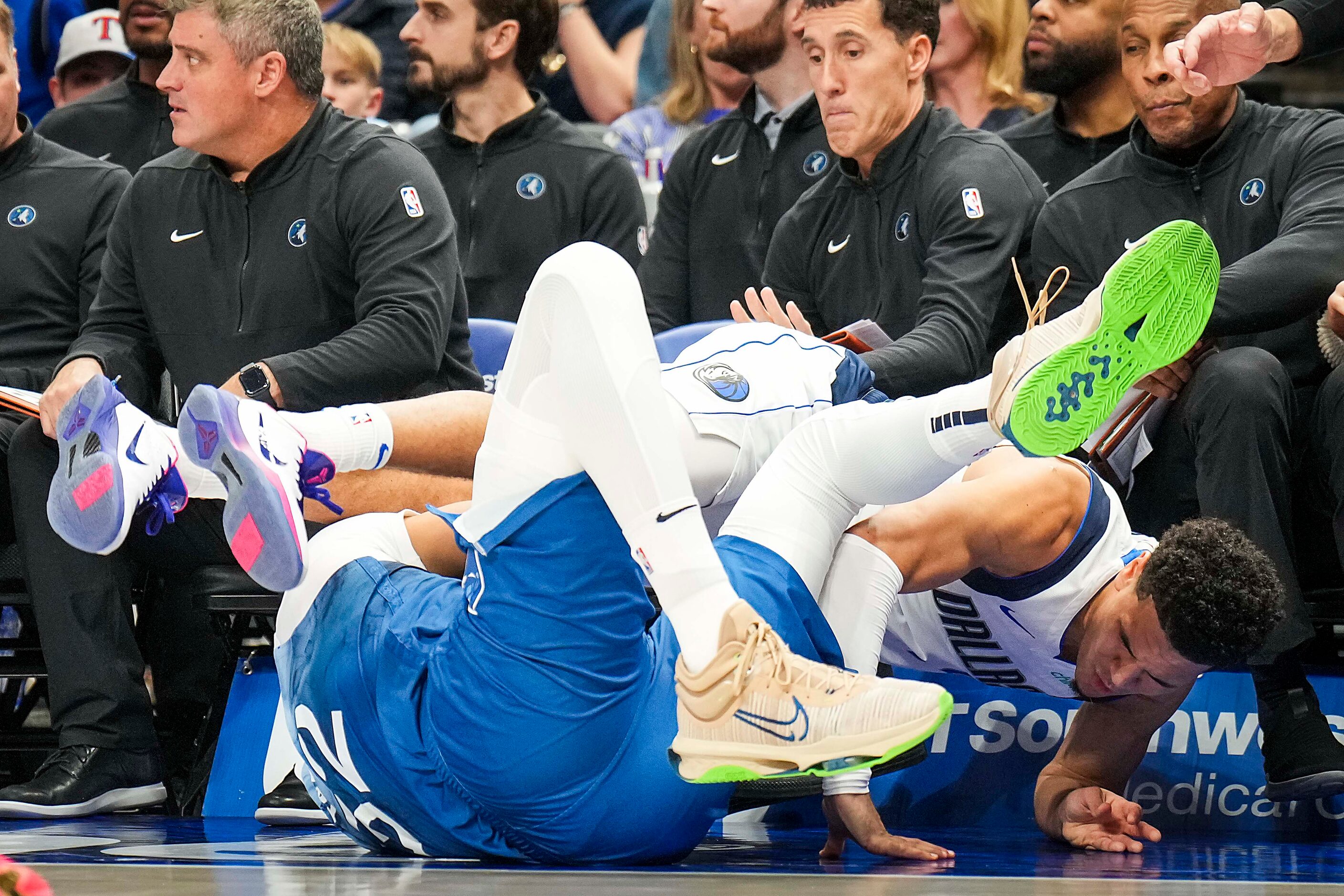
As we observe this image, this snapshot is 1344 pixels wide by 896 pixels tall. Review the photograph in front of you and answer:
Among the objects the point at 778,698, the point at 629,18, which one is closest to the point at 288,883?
the point at 778,698

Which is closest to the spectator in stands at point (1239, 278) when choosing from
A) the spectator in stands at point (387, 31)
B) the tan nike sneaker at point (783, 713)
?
the tan nike sneaker at point (783, 713)

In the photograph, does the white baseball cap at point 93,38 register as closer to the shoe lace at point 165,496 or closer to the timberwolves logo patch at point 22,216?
the timberwolves logo patch at point 22,216

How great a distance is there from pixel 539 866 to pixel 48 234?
289cm

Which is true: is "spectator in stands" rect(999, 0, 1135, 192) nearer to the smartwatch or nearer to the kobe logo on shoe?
the smartwatch

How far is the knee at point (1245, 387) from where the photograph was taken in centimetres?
333

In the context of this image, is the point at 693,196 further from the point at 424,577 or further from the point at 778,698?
the point at 778,698

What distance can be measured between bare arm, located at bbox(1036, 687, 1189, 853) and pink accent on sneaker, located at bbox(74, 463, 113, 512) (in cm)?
181

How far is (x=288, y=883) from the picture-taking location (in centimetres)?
228

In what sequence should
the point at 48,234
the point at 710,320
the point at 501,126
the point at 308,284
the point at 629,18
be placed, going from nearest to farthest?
the point at 308,284 → the point at 48,234 → the point at 710,320 → the point at 501,126 → the point at 629,18

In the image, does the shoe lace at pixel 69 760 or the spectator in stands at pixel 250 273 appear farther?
the spectator in stands at pixel 250 273

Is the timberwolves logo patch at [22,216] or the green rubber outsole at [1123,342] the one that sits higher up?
the green rubber outsole at [1123,342]

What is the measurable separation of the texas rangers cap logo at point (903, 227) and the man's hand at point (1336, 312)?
1171 mm

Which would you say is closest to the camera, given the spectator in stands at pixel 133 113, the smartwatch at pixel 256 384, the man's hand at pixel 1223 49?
the man's hand at pixel 1223 49

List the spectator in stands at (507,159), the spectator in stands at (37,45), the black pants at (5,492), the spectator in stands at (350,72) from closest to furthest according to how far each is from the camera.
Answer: the black pants at (5,492) → the spectator in stands at (507,159) → the spectator in stands at (350,72) → the spectator in stands at (37,45)
